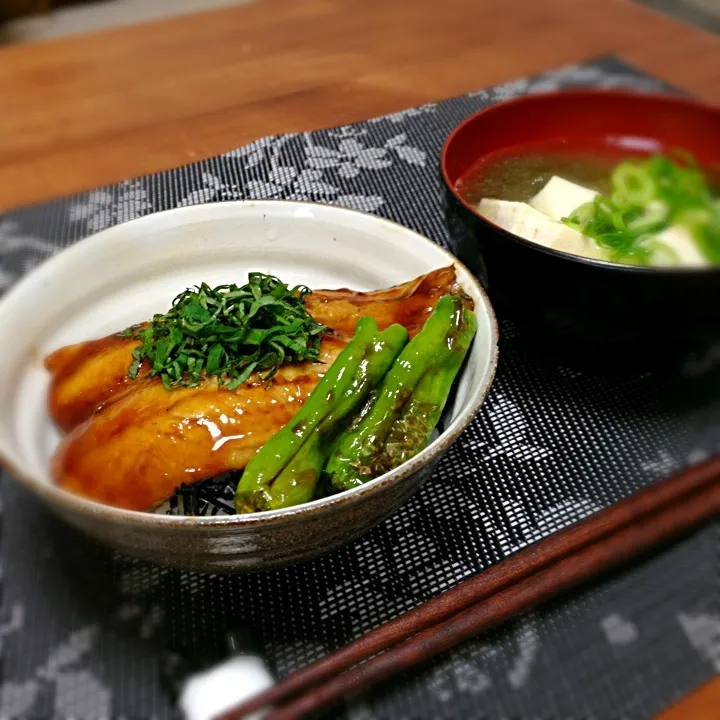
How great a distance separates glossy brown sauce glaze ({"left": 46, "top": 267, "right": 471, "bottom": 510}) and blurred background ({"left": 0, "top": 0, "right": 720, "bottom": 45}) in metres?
2.35

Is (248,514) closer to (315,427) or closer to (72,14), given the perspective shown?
(315,427)

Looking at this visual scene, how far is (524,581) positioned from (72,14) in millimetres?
3477

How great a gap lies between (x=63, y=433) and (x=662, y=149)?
0.99m

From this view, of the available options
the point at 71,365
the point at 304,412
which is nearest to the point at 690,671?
the point at 304,412

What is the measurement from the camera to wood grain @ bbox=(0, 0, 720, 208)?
154 cm

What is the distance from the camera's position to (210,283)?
1.09m

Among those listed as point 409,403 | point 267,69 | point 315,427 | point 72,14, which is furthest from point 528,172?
point 72,14

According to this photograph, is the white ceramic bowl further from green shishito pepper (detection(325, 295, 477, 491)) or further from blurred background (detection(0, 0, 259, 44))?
blurred background (detection(0, 0, 259, 44))

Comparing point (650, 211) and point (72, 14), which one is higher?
point (650, 211)

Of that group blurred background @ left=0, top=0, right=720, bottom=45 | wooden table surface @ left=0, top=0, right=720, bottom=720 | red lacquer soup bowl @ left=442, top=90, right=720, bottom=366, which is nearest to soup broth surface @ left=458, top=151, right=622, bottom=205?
red lacquer soup bowl @ left=442, top=90, right=720, bottom=366

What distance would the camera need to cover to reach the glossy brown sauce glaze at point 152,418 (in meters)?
0.77

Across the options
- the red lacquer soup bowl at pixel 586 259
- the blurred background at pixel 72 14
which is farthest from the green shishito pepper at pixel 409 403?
the blurred background at pixel 72 14

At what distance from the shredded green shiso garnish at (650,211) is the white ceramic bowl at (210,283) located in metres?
0.19

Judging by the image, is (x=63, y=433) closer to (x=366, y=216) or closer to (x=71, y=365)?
(x=71, y=365)
